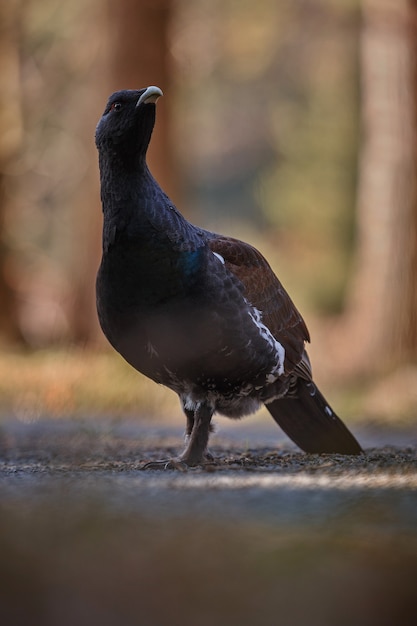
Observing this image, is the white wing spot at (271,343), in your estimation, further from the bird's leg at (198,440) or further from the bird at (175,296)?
the bird's leg at (198,440)

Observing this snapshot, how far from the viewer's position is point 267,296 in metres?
5.30

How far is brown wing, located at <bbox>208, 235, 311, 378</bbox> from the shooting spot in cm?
512

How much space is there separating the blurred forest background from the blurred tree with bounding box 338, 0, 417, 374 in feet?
0.06

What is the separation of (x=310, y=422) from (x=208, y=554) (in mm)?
2838

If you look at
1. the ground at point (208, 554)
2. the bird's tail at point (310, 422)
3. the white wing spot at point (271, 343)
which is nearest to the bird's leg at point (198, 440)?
the white wing spot at point (271, 343)

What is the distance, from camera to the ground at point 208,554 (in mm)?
2881

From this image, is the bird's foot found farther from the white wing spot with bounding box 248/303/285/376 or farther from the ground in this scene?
the ground

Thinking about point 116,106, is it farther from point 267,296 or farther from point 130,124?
point 267,296

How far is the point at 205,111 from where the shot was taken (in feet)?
86.5

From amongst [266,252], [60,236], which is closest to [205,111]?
[60,236]

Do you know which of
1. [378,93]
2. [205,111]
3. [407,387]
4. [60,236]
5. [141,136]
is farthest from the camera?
[205,111]

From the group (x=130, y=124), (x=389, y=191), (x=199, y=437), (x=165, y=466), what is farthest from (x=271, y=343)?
(x=389, y=191)

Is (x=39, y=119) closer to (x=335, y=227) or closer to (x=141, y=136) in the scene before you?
(x=335, y=227)

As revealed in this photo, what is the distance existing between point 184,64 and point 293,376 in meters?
8.07
